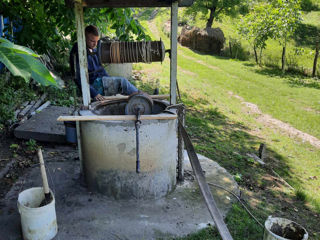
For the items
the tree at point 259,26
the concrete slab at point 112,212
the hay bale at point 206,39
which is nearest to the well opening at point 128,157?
the concrete slab at point 112,212

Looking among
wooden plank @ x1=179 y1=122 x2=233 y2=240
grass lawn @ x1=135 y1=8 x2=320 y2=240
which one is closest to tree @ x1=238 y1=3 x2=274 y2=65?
grass lawn @ x1=135 y1=8 x2=320 y2=240

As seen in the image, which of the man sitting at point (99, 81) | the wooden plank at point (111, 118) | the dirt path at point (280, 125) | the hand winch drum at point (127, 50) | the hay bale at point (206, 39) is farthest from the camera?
the hay bale at point (206, 39)

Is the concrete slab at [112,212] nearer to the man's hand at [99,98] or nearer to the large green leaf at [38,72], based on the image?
the man's hand at [99,98]

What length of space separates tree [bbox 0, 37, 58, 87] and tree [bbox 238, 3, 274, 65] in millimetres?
17255

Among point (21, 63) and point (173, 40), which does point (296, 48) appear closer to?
point (173, 40)

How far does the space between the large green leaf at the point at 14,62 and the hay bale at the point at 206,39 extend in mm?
22020

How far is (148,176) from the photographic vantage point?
402 centimetres

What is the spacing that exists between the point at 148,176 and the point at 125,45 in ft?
5.84

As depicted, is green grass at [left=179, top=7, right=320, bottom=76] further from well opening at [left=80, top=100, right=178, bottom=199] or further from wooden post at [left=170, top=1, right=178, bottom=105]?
well opening at [left=80, top=100, right=178, bottom=199]

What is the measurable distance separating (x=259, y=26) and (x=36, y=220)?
17.4 metres

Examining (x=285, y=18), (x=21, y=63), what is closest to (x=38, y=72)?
(x=21, y=63)

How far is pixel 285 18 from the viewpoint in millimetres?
16297

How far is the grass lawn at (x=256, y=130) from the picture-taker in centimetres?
459

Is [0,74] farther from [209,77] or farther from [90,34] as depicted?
[209,77]
